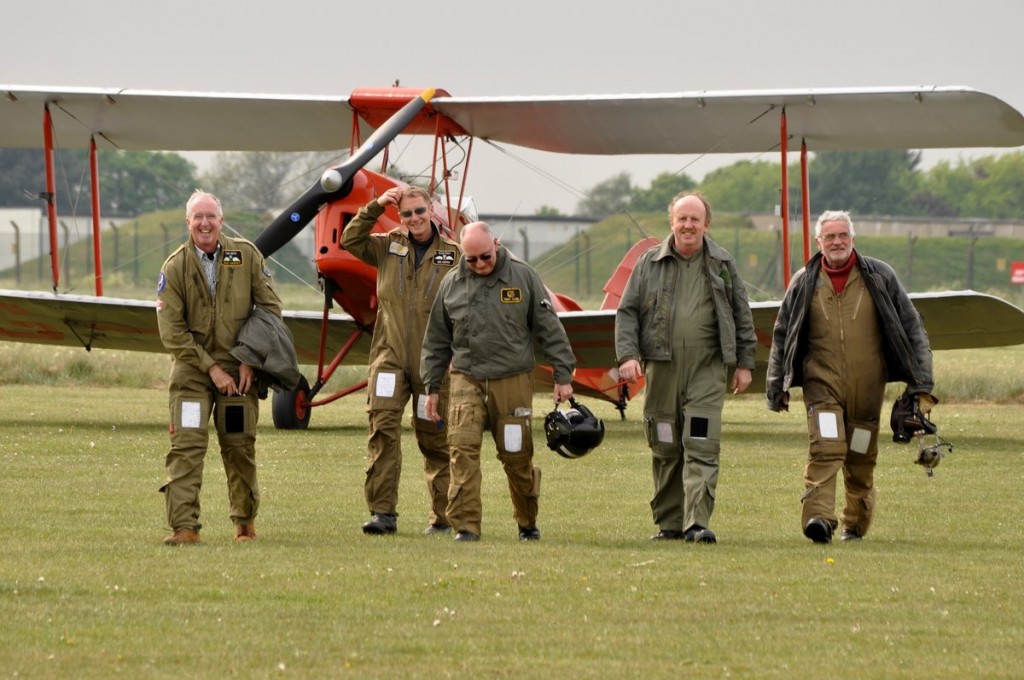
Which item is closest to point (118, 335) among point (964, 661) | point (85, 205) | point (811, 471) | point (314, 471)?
point (314, 471)

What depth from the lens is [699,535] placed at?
795cm

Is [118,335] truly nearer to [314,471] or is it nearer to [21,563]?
[314,471]

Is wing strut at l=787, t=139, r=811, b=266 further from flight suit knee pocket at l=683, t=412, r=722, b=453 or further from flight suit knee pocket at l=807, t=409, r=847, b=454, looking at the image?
flight suit knee pocket at l=683, t=412, r=722, b=453

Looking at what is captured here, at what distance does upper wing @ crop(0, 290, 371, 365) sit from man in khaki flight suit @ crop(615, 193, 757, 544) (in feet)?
27.2

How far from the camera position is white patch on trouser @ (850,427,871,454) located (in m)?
8.13

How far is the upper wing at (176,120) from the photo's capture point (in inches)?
656

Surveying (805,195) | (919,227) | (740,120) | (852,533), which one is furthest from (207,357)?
(919,227)

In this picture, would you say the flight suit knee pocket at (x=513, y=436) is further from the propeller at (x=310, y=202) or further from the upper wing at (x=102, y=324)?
the upper wing at (x=102, y=324)

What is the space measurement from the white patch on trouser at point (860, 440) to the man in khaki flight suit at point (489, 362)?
4.70 ft

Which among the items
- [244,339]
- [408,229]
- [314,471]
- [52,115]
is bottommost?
[314,471]

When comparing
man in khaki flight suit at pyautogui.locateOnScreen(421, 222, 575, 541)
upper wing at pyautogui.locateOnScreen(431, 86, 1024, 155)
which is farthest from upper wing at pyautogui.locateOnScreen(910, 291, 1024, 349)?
man in khaki flight suit at pyautogui.locateOnScreen(421, 222, 575, 541)

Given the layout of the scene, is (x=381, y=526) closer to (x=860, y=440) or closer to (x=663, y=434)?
(x=663, y=434)

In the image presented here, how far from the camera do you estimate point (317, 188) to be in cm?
1403

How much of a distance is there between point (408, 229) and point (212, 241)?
1076 millimetres
